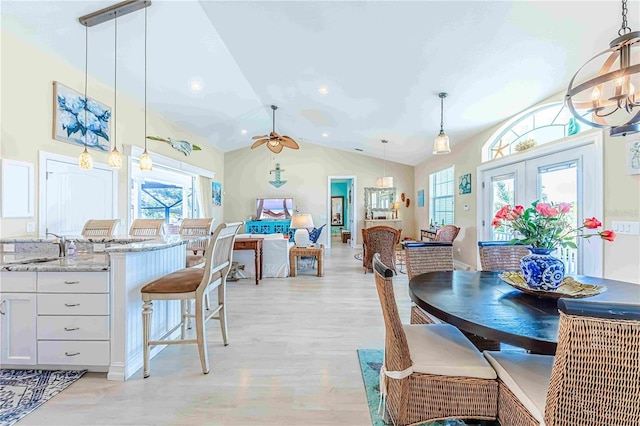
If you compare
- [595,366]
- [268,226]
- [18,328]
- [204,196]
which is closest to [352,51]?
[595,366]

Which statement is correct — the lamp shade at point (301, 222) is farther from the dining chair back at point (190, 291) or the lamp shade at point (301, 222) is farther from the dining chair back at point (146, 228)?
the dining chair back at point (190, 291)

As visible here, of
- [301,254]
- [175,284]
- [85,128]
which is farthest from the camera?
[301,254]

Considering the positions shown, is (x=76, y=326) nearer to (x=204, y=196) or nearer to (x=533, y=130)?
(x=533, y=130)

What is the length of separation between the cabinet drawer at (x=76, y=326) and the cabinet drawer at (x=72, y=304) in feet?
0.12

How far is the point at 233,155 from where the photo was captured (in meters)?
9.30

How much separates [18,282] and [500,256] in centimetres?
373

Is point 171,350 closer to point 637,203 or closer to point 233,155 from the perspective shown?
point 637,203

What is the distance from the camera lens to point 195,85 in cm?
477

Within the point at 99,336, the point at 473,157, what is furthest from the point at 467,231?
the point at 99,336

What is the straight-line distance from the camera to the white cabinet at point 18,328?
6.96 feet

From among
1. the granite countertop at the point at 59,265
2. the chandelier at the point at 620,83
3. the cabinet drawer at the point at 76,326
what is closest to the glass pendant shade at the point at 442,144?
the chandelier at the point at 620,83

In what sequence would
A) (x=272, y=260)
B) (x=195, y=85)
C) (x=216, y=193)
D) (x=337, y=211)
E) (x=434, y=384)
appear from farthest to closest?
Result: (x=337, y=211)
(x=216, y=193)
(x=272, y=260)
(x=195, y=85)
(x=434, y=384)

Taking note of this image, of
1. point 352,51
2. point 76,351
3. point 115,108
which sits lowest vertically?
point 76,351

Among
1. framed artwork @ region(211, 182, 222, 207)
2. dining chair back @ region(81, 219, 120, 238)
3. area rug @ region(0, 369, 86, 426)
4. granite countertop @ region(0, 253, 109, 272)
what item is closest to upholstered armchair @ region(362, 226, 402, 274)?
dining chair back @ region(81, 219, 120, 238)
